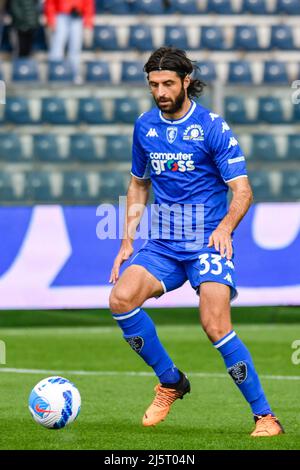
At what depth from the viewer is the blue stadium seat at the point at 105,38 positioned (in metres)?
17.3

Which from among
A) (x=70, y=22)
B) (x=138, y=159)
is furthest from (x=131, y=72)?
(x=138, y=159)

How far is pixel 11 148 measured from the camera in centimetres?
1227

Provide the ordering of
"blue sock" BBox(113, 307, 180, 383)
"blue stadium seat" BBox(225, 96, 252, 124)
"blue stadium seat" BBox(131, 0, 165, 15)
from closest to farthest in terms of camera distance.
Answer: "blue sock" BBox(113, 307, 180, 383) → "blue stadium seat" BBox(225, 96, 252, 124) → "blue stadium seat" BBox(131, 0, 165, 15)

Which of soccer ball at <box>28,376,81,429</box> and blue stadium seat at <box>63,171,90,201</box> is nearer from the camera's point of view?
soccer ball at <box>28,376,81,429</box>

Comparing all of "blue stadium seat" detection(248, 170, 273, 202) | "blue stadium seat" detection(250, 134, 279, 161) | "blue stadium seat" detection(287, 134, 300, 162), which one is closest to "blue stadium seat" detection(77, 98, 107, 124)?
"blue stadium seat" detection(250, 134, 279, 161)

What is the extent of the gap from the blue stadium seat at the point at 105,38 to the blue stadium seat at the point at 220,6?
1653mm

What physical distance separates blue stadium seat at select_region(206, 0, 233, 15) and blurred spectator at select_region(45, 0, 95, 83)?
2.61m

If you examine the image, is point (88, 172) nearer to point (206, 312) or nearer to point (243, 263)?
point (243, 263)

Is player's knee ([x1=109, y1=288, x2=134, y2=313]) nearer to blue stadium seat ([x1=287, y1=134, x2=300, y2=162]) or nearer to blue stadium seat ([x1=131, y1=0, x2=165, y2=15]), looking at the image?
→ blue stadium seat ([x1=287, y1=134, x2=300, y2=162])

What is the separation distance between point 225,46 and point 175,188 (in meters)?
11.4

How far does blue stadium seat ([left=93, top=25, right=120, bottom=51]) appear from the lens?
1733cm

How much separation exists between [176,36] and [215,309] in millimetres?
11513

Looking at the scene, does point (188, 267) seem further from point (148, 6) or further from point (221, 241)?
point (148, 6)

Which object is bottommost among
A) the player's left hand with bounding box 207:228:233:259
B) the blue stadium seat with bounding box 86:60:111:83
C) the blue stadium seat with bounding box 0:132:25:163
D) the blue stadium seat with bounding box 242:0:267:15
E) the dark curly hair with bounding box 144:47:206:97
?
the blue stadium seat with bounding box 0:132:25:163
